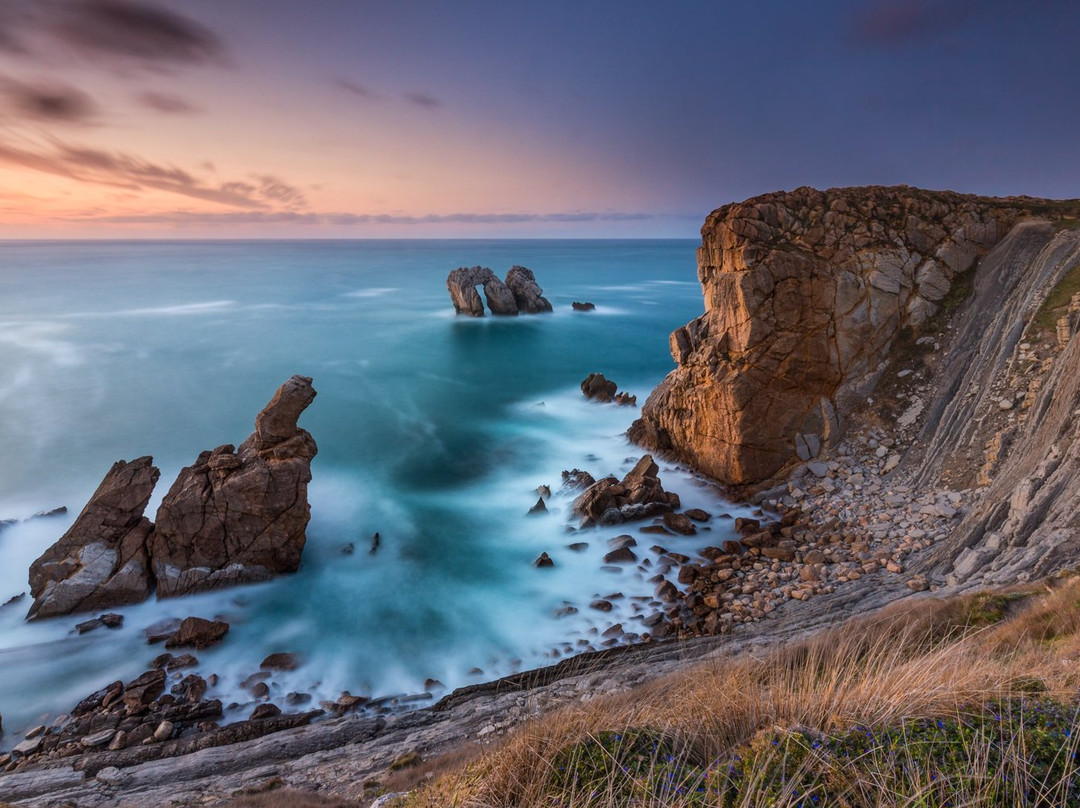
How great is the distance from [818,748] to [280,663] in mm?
11140

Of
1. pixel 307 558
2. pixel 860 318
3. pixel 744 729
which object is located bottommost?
pixel 307 558

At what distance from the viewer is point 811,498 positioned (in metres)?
15.5

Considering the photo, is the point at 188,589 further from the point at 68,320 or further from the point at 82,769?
the point at 68,320

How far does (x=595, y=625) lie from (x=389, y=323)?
4159 cm

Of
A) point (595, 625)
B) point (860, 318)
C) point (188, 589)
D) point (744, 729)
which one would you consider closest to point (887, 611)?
point (595, 625)

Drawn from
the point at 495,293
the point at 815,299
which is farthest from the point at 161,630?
the point at 495,293

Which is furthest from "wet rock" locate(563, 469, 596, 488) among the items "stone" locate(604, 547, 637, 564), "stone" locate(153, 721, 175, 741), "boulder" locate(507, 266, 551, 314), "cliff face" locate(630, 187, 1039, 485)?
"boulder" locate(507, 266, 551, 314)

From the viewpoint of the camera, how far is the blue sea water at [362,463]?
11.8 meters

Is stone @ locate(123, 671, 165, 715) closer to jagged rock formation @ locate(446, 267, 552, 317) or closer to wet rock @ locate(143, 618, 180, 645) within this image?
wet rock @ locate(143, 618, 180, 645)

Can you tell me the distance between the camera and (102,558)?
13.0 m

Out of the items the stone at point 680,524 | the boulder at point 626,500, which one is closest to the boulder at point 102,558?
the boulder at point 626,500

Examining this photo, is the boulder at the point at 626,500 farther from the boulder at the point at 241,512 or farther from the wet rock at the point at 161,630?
the wet rock at the point at 161,630

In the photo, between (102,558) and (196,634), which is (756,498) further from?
(102,558)

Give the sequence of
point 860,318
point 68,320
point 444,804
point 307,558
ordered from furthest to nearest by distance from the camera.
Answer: point 68,320
point 860,318
point 307,558
point 444,804
